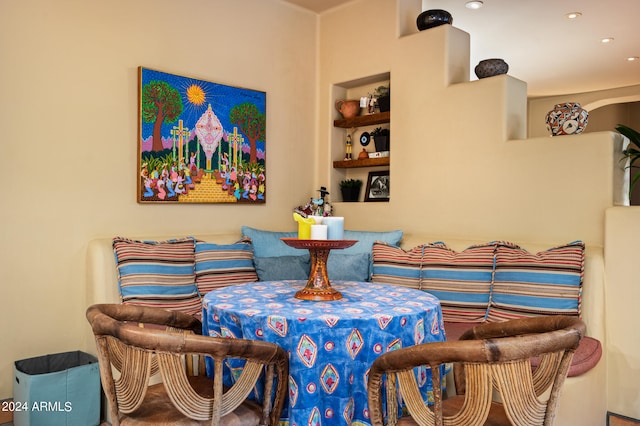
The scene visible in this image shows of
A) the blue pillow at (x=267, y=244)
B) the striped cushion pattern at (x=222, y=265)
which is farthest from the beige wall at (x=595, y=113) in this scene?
the striped cushion pattern at (x=222, y=265)

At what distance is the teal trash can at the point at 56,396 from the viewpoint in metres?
2.52

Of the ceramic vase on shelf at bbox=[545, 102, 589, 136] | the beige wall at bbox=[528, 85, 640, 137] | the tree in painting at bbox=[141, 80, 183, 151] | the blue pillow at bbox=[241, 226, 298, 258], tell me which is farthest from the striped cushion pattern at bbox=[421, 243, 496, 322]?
the beige wall at bbox=[528, 85, 640, 137]

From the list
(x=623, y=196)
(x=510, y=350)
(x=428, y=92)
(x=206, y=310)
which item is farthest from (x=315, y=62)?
(x=510, y=350)

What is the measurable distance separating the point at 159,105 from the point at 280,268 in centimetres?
131

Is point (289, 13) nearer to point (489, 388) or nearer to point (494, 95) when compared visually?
point (494, 95)

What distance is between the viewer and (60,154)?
297 cm

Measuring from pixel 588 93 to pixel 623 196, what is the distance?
503cm

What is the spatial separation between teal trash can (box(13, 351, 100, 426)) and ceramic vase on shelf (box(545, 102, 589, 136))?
2.91 meters

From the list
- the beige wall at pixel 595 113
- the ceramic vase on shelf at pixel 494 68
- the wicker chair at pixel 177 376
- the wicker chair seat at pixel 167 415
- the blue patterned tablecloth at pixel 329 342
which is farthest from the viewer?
the beige wall at pixel 595 113

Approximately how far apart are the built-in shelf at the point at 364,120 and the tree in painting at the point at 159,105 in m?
1.38

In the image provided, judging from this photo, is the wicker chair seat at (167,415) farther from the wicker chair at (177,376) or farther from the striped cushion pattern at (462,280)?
the striped cushion pattern at (462,280)

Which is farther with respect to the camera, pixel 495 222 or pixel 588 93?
pixel 588 93

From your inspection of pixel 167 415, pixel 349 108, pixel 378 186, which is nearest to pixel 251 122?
pixel 349 108

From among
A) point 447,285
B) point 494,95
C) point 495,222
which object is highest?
point 494,95
